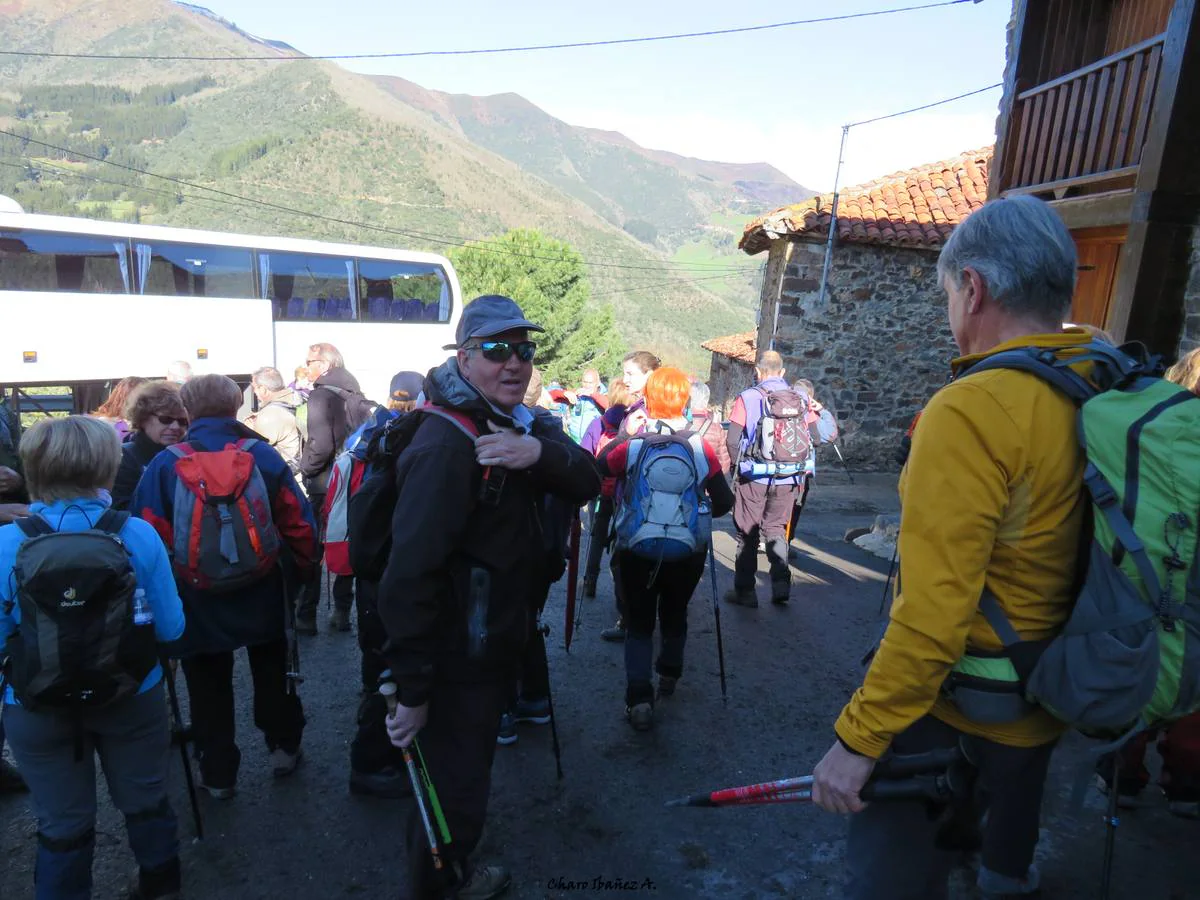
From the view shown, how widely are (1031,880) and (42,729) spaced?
321 centimetres

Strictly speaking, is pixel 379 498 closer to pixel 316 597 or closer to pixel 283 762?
pixel 283 762

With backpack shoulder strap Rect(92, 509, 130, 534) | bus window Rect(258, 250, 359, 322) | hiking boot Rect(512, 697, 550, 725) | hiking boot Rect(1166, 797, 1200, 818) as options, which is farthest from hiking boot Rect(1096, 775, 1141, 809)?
bus window Rect(258, 250, 359, 322)

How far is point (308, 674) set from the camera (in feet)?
14.2

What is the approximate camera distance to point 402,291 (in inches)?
664

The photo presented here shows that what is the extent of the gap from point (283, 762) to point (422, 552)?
1.93 metres

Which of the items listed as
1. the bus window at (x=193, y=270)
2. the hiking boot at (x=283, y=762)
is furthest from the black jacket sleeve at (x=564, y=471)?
the bus window at (x=193, y=270)

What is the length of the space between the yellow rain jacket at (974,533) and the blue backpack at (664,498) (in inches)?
82.9

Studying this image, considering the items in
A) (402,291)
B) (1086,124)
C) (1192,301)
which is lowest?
(402,291)

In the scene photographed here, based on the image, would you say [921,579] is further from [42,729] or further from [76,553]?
[42,729]

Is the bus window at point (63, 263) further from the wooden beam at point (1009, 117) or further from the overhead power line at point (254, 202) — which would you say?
the overhead power line at point (254, 202)

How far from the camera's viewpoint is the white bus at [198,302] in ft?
40.1

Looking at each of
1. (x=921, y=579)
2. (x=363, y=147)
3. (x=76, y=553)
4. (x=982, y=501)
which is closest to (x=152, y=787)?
(x=76, y=553)

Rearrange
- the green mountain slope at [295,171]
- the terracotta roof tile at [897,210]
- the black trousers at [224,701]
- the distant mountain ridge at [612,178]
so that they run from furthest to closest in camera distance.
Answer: the distant mountain ridge at [612,178]
the green mountain slope at [295,171]
the terracotta roof tile at [897,210]
the black trousers at [224,701]

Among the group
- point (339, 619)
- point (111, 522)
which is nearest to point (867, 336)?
point (339, 619)
